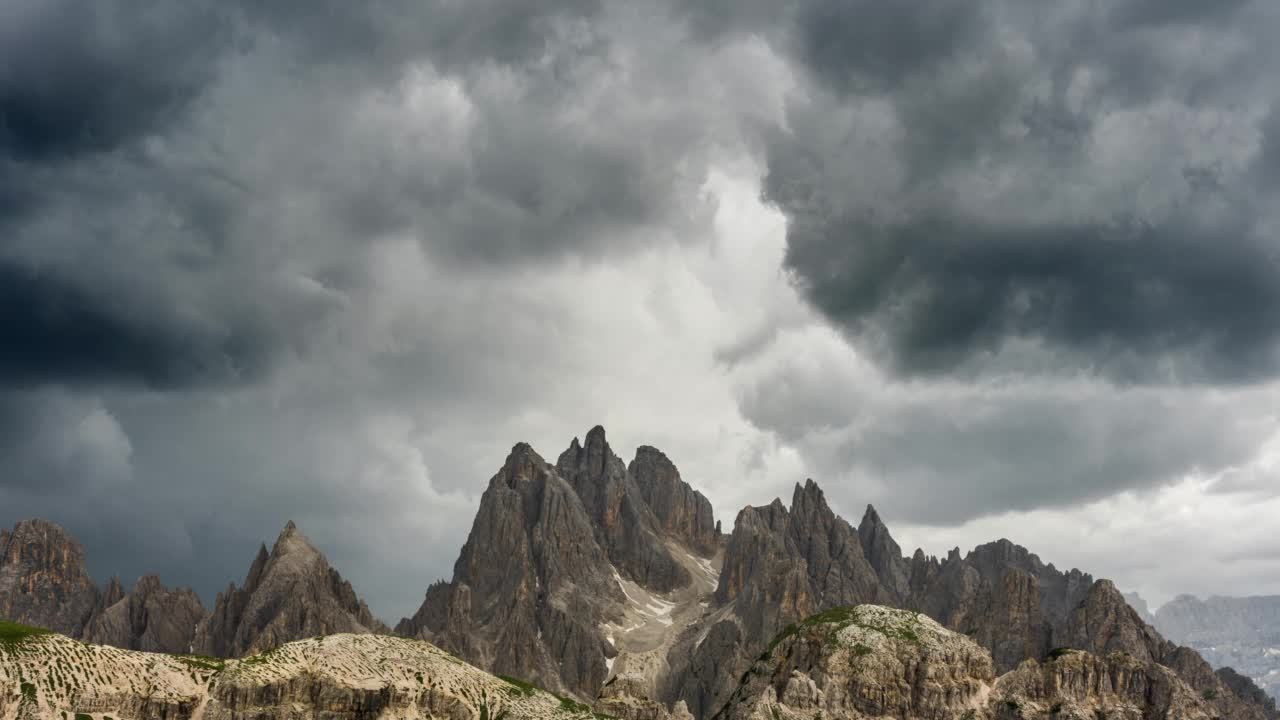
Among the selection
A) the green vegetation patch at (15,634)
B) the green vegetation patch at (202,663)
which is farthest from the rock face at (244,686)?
the green vegetation patch at (15,634)

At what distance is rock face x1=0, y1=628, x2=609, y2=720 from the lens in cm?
16162

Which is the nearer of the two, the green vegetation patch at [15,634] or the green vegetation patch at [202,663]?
the green vegetation patch at [15,634]

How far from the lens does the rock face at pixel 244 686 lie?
6363 inches

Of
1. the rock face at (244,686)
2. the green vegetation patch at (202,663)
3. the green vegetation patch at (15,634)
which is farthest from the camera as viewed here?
the green vegetation patch at (202,663)

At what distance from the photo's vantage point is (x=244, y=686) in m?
174

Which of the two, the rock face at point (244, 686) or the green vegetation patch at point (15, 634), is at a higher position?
the green vegetation patch at point (15, 634)

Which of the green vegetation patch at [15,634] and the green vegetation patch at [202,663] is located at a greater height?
the green vegetation patch at [15,634]

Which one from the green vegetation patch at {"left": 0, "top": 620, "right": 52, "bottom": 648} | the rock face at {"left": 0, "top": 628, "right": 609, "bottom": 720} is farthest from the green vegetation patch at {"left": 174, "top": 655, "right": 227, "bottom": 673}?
the green vegetation patch at {"left": 0, "top": 620, "right": 52, "bottom": 648}

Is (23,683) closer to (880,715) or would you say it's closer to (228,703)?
(228,703)

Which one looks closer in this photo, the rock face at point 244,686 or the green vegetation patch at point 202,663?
the rock face at point 244,686

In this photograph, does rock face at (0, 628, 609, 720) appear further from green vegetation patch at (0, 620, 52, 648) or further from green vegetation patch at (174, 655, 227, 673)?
green vegetation patch at (0, 620, 52, 648)

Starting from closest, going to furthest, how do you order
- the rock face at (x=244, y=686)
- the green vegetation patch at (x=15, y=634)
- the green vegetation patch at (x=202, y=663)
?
the rock face at (x=244, y=686) → the green vegetation patch at (x=15, y=634) → the green vegetation patch at (x=202, y=663)

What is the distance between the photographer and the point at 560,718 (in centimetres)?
19525

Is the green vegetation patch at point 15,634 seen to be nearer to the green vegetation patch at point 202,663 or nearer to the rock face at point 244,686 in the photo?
the rock face at point 244,686
